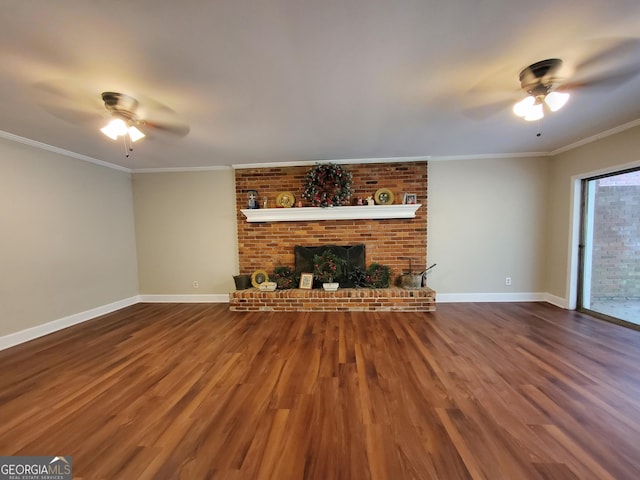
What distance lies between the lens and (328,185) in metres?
3.95

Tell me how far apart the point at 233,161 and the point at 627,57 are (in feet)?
14.0

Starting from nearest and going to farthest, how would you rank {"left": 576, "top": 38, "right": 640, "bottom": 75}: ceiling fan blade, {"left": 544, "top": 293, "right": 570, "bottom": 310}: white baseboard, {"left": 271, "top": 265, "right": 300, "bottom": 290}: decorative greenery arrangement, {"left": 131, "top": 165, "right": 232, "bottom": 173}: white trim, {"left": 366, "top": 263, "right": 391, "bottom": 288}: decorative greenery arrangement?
{"left": 576, "top": 38, "right": 640, "bottom": 75}: ceiling fan blade
{"left": 544, "top": 293, "right": 570, "bottom": 310}: white baseboard
{"left": 366, "top": 263, "right": 391, "bottom": 288}: decorative greenery arrangement
{"left": 271, "top": 265, "right": 300, "bottom": 290}: decorative greenery arrangement
{"left": 131, "top": 165, "right": 232, "bottom": 173}: white trim

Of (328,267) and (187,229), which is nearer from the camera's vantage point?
(328,267)

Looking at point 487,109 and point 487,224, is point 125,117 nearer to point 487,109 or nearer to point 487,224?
point 487,109

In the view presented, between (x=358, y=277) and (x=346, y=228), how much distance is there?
34.5 inches

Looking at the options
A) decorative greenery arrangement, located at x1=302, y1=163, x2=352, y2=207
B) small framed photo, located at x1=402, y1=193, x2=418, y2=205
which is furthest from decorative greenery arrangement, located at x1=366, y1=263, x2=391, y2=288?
decorative greenery arrangement, located at x1=302, y1=163, x2=352, y2=207

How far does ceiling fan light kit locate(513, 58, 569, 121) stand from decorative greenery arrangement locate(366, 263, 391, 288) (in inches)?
105

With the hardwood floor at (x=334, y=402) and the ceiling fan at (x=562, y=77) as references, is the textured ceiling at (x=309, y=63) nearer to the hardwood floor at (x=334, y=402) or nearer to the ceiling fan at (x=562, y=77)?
the ceiling fan at (x=562, y=77)

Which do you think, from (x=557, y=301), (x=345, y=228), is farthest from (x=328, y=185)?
(x=557, y=301)

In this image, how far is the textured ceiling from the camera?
1269 mm

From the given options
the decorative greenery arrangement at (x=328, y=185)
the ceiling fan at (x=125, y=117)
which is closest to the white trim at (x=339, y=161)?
the decorative greenery arrangement at (x=328, y=185)

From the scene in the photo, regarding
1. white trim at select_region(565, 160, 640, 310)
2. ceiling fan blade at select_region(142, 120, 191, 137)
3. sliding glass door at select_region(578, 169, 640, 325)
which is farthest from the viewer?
white trim at select_region(565, 160, 640, 310)

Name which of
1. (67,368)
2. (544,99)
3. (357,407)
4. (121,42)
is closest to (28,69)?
(121,42)

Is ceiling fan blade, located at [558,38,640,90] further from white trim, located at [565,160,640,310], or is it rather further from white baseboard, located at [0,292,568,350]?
white baseboard, located at [0,292,568,350]
